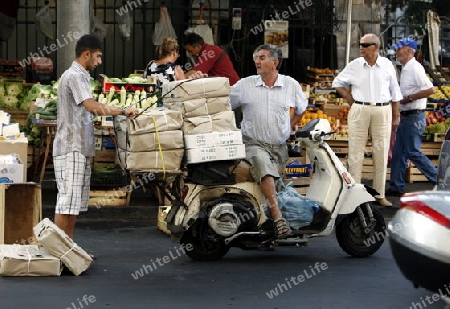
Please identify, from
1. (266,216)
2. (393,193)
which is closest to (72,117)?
(266,216)

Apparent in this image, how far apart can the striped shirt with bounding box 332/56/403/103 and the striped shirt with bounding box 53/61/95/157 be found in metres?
4.29

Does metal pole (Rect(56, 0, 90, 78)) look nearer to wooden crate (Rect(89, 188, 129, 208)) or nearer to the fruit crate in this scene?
the fruit crate

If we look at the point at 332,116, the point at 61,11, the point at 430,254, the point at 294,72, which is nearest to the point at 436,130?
the point at 332,116

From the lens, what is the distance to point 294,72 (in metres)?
17.9

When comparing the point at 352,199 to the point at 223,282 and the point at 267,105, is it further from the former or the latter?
the point at 223,282

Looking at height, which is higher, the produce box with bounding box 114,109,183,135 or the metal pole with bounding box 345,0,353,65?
the metal pole with bounding box 345,0,353,65

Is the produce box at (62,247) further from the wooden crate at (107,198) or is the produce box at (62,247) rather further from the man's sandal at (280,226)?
the wooden crate at (107,198)

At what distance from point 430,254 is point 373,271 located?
9.31 feet

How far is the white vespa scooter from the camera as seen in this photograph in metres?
9.69

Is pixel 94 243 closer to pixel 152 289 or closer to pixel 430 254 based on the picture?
pixel 152 289

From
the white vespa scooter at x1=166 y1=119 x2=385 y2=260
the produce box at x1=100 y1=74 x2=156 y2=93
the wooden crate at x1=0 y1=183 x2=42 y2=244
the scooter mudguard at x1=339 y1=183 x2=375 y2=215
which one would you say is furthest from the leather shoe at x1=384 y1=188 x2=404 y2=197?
the wooden crate at x1=0 y1=183 x2=42 y2=244

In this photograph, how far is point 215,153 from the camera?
31.1 feet

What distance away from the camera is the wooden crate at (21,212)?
398 inches

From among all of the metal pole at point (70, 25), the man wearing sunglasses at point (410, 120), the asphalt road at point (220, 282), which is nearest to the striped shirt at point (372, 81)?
the man wearing sunglasses at point (410, 120)
